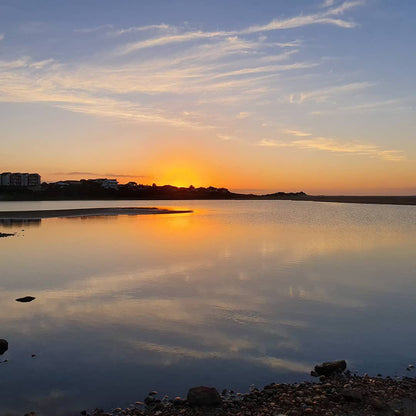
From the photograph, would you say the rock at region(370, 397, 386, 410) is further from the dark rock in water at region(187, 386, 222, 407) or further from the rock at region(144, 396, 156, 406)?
the rock at region(144, 396, 156, 406)

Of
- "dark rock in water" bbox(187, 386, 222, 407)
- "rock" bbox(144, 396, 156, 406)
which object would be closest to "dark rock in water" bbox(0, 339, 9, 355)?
"rock" bbox(144, 396, 156, 406)

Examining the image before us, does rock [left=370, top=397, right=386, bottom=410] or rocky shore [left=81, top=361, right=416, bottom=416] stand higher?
rock [left=370, top=397, right=386, bottom=410]

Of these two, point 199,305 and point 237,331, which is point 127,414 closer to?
point 237,331

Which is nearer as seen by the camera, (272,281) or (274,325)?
(274,325)

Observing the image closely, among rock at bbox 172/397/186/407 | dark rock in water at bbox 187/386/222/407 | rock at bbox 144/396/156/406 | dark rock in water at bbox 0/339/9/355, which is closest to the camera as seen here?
dark rock in water at bbox 187/386/222/407

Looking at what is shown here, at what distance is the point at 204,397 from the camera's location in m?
8.16

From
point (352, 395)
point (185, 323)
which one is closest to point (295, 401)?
point (352, 395)

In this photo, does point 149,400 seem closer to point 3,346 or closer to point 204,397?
point 204,397

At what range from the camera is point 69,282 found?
67.9ft

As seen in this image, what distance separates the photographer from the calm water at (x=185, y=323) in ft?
31.6

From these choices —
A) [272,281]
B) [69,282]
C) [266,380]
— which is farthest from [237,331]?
[69,282]

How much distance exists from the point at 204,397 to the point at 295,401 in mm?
2024

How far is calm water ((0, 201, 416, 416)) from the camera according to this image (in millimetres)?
9631

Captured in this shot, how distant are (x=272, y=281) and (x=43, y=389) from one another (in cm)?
1395
